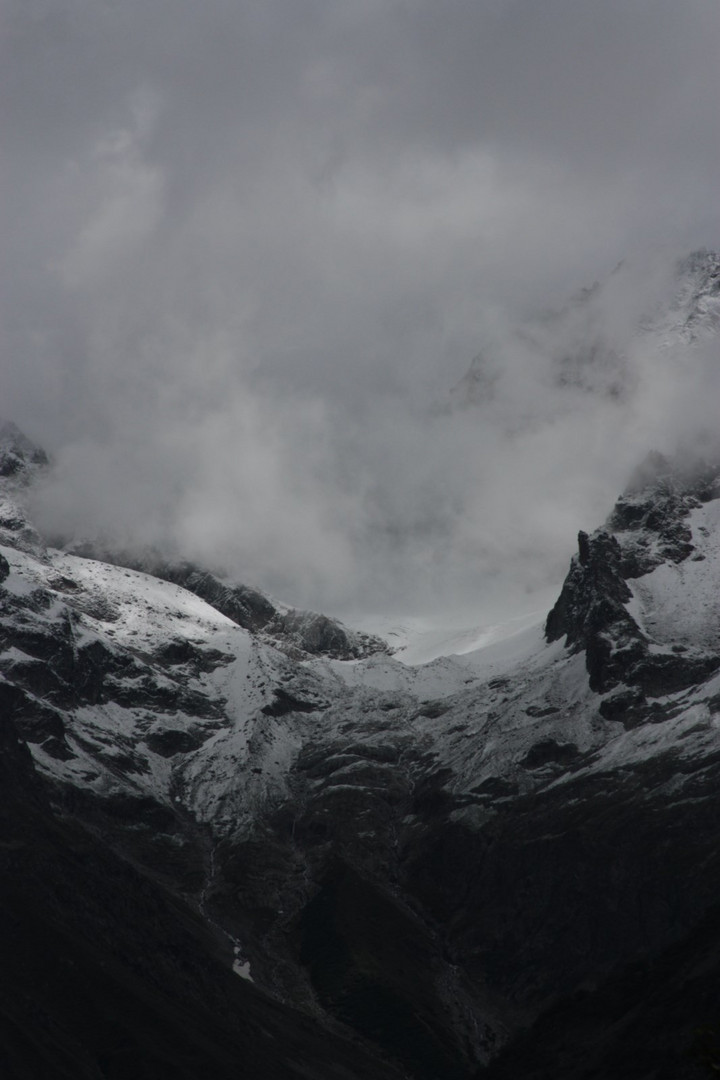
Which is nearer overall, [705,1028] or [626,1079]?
[705,1028]

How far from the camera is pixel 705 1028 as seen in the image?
255 ft

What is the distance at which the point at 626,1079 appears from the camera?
195375mm

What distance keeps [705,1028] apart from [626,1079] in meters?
128
